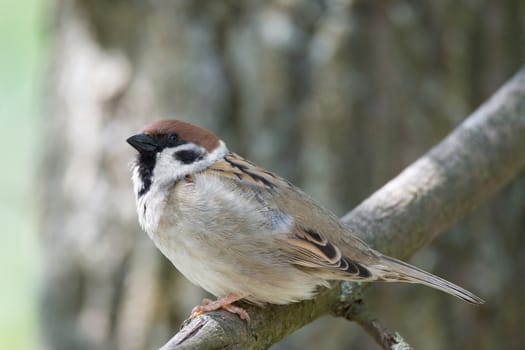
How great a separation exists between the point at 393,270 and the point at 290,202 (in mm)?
399

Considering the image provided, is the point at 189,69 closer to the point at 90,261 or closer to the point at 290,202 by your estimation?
the point at 90,261

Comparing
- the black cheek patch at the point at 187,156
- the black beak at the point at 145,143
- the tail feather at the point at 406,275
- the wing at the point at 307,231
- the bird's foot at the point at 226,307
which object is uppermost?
the black beak at the point at 145,143

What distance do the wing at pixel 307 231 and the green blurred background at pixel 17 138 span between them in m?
3.66

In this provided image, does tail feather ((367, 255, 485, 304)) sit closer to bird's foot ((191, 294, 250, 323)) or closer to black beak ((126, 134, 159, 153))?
bird's foot ((191, 294, 250, 323))

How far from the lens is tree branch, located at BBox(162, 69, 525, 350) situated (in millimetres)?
2434

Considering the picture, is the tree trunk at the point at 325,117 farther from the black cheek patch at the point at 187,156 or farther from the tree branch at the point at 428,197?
the black cheek patch at the point at 187,156

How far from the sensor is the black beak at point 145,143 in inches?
107

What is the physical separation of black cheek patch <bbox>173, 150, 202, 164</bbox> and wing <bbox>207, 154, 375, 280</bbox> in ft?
0.25

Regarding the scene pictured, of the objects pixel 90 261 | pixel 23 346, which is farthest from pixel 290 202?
pixel 23 346

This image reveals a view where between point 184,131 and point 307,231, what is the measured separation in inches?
22.4

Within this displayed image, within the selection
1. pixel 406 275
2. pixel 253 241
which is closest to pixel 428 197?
pixel 406 275

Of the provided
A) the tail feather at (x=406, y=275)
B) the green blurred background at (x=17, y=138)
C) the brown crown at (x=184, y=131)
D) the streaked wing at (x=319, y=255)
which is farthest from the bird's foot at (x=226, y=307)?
the green blurred background at (x=17, y=138)

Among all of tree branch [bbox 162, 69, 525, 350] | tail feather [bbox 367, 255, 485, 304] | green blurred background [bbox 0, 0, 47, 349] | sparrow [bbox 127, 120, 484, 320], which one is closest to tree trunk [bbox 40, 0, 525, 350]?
tree branch [bbox 162, 69, 525, 350]

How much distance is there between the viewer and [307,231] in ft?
8.32
